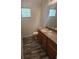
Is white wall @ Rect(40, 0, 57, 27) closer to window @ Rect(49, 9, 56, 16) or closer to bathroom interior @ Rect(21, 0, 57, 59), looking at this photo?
bathroom interior @ Rect(21, 0, 57, 59)

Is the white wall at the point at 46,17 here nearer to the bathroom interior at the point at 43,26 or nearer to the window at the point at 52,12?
the bathroom interior at the point at 43,26

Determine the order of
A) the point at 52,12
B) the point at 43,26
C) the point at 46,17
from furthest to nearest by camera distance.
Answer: the point at 43,26, the point at 46,17, the point at 52,12

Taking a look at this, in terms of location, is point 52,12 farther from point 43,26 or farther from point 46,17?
Answer: point 43,26

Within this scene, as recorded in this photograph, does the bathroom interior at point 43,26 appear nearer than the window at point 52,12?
Yes

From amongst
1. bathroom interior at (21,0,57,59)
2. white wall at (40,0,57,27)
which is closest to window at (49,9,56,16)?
bathroom interior at (21,0,57,59)

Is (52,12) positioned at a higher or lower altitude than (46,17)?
higher

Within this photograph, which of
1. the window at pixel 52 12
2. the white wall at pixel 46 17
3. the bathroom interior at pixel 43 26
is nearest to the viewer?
the bathroom interior at pixel 43 26

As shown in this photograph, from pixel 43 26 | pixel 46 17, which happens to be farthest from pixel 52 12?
pixel 43 26

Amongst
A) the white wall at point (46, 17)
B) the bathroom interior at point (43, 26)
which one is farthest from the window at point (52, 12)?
the white wall at point (46, 17)

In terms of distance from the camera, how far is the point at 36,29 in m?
5.30
